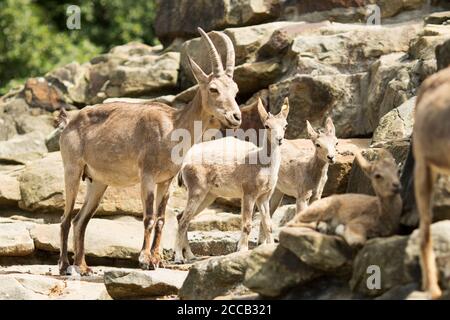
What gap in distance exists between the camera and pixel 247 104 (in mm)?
20562

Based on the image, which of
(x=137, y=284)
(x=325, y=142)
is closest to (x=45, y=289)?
(x=137, y=284)

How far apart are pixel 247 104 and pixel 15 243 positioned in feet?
18.1

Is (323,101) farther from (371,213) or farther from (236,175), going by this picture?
(371,213)

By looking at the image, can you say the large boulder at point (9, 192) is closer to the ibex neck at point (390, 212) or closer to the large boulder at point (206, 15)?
the large boulder at point (206, 15)

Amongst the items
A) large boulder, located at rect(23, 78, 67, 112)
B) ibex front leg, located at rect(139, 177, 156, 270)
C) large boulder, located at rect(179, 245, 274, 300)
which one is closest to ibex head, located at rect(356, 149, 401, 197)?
large boulder, located at rect(179, 245, 274, 300)

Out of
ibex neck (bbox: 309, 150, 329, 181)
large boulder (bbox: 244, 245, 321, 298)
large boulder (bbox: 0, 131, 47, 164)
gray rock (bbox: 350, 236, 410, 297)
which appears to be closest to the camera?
gray rock (bbox: 350, 236, 410, 297)

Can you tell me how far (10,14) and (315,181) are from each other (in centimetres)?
1640

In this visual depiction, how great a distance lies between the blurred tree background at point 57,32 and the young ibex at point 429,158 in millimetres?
20767

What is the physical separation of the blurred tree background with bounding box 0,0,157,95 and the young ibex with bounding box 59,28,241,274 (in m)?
13.9

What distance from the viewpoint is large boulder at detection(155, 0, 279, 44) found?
22672 millimetres

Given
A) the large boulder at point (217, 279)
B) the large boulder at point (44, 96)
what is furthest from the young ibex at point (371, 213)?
the large boulder at point (44, 96)

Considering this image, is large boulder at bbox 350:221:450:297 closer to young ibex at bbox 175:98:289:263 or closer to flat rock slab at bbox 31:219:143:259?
young ibex at bbox 175:98:289:263
